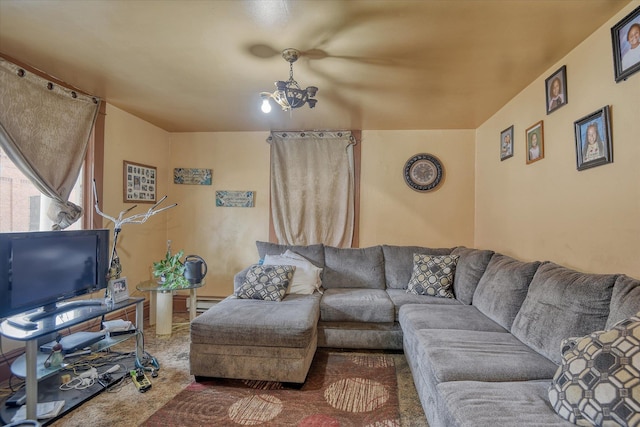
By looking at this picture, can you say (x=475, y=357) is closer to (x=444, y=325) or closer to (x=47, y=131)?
(x=444, y=325)

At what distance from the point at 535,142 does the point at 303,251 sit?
238cm

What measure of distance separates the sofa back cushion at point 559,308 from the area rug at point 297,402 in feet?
3.09

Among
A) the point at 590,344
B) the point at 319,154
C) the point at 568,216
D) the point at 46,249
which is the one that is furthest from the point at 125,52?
the point at 568,216

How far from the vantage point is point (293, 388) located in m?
2.24

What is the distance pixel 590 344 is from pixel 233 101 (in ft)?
10.1

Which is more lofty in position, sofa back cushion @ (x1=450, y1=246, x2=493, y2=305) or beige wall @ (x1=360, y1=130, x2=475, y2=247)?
beige wall @ (x1=360, y1=130, x2=475, y2=247)

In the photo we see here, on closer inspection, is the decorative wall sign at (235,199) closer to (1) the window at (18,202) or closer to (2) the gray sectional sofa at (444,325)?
(2) the gray sectional sofa at (444,325)

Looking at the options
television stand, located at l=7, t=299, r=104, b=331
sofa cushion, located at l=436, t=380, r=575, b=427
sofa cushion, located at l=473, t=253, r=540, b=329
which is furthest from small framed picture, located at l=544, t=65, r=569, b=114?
television stand, located at l=7, t=299, r=104, b=331

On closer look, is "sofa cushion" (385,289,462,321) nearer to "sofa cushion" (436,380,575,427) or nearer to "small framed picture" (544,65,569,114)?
"sofa cushion" (436,380,575,427)

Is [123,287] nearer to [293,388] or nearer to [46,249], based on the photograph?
[46,249]

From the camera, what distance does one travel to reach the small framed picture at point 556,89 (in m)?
2.19

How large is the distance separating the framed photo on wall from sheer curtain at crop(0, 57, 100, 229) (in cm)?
68

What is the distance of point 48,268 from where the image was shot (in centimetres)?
213

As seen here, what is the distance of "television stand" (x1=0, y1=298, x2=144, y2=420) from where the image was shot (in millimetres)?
1729
